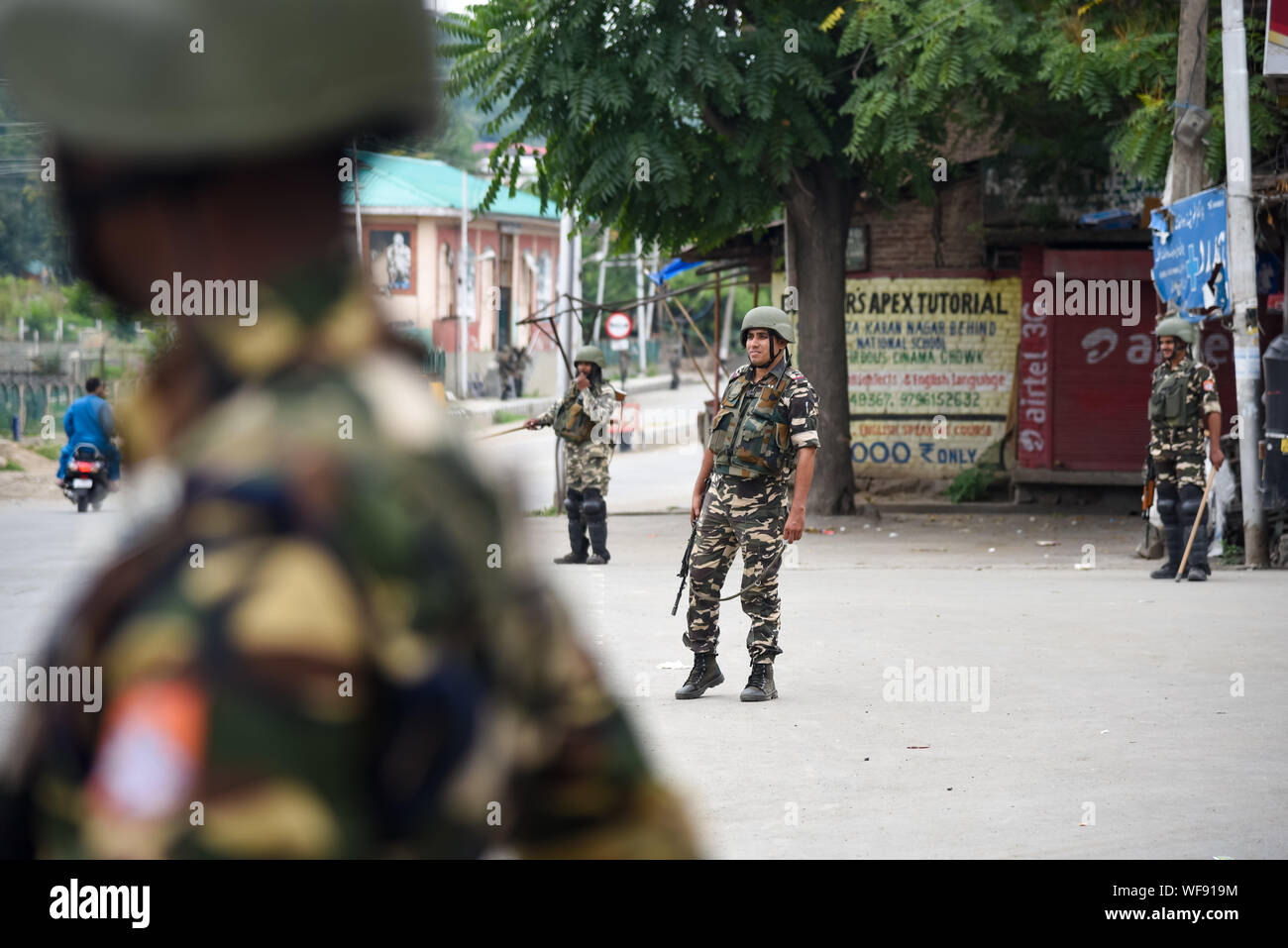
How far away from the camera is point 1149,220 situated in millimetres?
14133

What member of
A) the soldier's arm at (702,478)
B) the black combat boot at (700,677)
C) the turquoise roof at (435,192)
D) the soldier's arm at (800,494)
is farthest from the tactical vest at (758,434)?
the turquoise roof at (435,192)

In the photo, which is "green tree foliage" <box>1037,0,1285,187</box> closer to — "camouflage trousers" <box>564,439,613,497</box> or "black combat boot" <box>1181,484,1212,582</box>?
"black combat boot" <box>1181,484,1212,582</box>

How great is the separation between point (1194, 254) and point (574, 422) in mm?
5586

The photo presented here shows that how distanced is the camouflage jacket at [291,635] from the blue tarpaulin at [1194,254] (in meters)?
12.5

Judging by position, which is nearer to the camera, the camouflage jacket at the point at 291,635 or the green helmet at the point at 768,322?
the camouflage jacket at the point at 291,635

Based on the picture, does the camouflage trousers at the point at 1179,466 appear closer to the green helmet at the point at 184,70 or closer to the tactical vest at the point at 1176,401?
the tactical vest at the point at 1176,401

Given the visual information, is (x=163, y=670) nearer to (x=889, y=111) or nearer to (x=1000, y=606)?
(x=1000, y=606)

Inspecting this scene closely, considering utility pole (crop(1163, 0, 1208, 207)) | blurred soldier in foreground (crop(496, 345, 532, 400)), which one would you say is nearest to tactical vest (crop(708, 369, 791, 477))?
A: utility pole (crop(1163, 0, 1208, 207))

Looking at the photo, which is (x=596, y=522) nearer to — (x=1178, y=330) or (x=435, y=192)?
(x=1178, y=330)

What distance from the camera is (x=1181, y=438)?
12.5m

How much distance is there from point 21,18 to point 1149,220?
14.1 meters

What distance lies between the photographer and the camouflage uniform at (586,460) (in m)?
14.1
